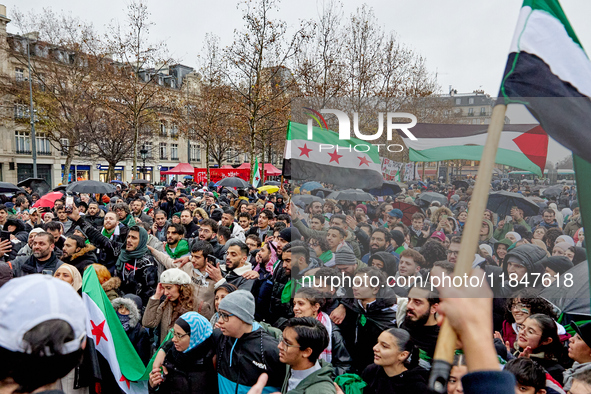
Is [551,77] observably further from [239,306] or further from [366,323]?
[239,306]

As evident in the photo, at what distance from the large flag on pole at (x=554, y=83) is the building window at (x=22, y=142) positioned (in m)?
45.7

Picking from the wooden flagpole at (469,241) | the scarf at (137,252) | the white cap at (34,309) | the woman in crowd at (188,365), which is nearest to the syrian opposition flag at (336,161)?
the woman in crowd at (188,365)

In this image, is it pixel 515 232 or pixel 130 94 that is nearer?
pixel 515 232

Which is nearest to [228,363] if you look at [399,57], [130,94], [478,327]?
[478,327]

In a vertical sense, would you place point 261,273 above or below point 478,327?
below

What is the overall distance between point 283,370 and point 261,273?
219 centimetres

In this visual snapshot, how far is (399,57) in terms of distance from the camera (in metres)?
19.7

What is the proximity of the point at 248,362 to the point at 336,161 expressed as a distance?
173 centimetres

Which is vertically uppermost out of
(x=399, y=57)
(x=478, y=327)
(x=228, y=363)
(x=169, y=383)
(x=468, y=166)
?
(x=399, y=57)

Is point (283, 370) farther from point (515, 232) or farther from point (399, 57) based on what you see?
point (399, 57)

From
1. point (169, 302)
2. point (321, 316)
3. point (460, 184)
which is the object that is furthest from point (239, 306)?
point (460, 184)

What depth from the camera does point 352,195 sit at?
12.3 feet

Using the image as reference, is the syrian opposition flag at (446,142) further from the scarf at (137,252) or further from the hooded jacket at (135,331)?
the scarf at (137,252)

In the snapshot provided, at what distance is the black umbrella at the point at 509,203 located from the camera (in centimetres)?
287
